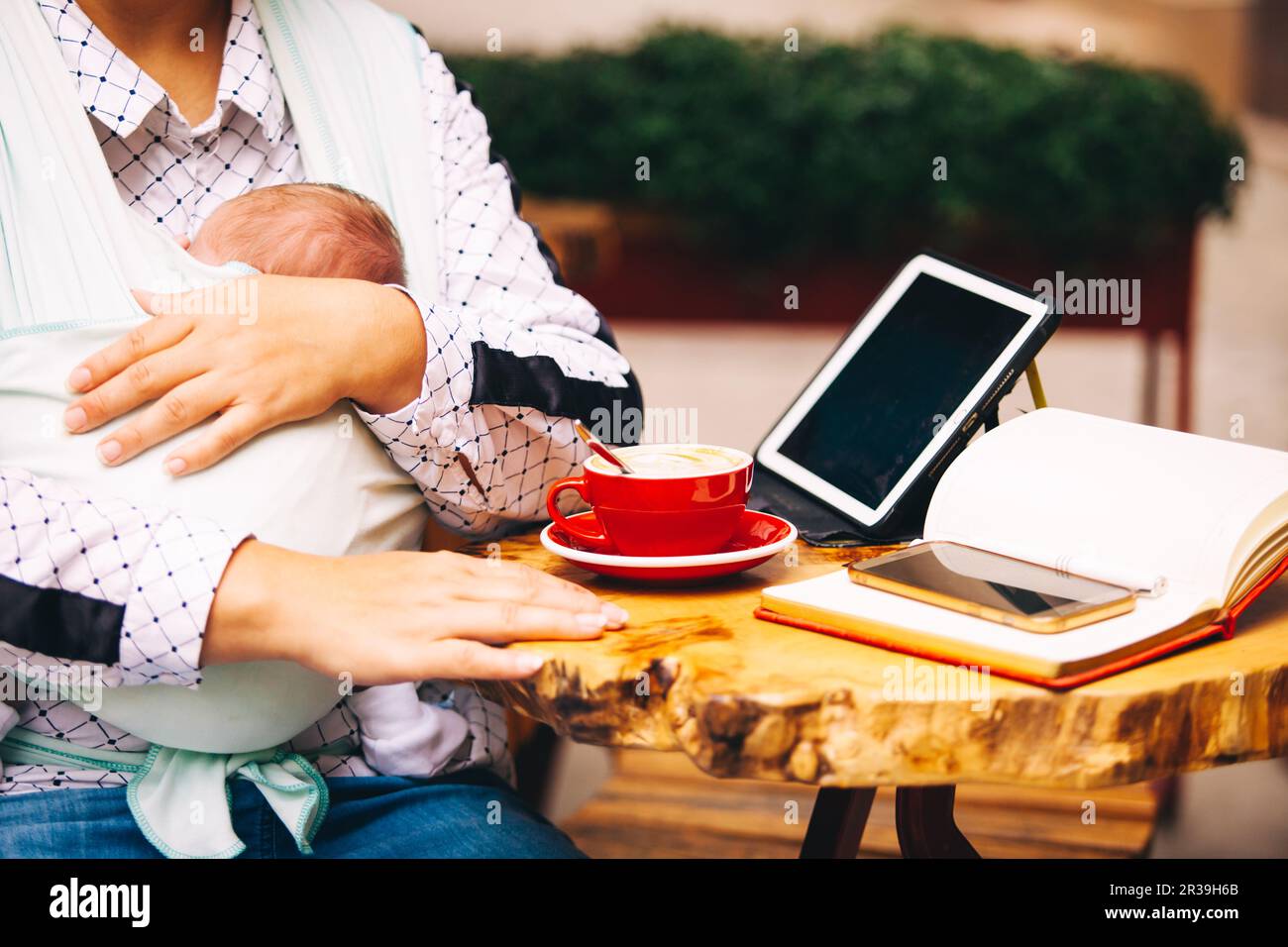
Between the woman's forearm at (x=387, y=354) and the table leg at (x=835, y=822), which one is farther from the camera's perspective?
the table leg at (x=835, y=822)

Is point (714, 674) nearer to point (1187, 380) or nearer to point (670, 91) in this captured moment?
point (1187, 380)

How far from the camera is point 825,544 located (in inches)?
51.1

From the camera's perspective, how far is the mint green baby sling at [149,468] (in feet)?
3.69

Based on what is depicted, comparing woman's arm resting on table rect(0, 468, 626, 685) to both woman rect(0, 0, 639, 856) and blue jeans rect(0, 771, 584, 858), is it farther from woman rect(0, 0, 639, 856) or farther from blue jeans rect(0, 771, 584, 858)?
blue jeans rect(0, 771, 584, 858)

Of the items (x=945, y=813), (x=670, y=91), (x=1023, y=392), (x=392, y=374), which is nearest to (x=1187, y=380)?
(x=1023, y=392)

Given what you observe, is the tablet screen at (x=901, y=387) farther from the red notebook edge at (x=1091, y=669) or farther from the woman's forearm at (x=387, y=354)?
the woman's forearm at (x=387, y=354)

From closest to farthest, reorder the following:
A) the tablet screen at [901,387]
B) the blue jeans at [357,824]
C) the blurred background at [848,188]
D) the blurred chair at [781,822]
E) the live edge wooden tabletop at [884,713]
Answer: the live edge wooden tabletop at [884,713], the blue jeans at [357,824], the tablet screen at [901,387], the blurred chair at [781,822], the blurred background at [848,188]

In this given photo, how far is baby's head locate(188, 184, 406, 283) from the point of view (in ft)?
4.32

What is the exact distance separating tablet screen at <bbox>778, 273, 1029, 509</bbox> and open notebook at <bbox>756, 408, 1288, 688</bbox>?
10 cm

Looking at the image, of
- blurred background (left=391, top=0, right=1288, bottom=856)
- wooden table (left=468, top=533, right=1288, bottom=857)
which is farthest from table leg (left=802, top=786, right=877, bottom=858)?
blurred background (left=391, top=0, right=1288, bottom=856)

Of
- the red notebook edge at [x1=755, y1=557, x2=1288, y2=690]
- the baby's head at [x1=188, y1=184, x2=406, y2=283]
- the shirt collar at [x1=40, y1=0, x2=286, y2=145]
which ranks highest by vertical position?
the shirt collar at [x1=40, y1=0, x2=286, y2=145]

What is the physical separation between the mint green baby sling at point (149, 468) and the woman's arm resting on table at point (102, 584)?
49 millimetres

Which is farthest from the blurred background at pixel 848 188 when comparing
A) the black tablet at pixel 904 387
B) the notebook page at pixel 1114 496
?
the notebook page at pixel 1114 496
